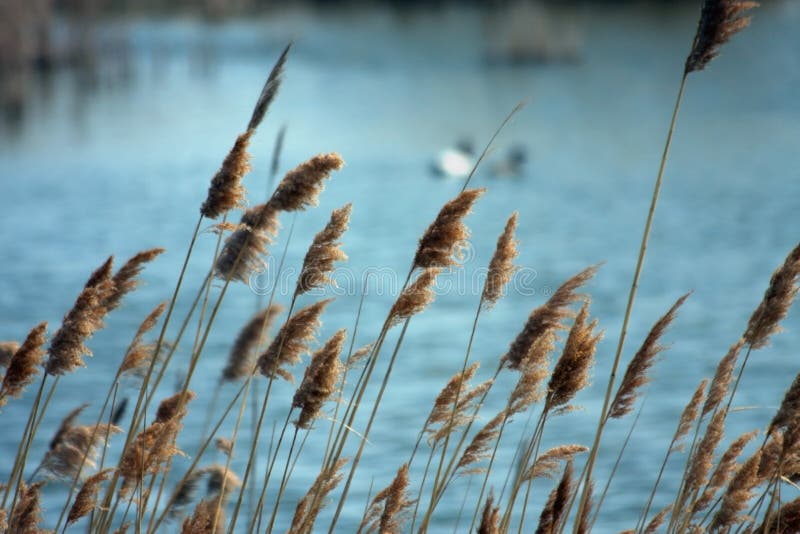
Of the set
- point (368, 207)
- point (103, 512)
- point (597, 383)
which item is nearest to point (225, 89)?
point (368, 207)

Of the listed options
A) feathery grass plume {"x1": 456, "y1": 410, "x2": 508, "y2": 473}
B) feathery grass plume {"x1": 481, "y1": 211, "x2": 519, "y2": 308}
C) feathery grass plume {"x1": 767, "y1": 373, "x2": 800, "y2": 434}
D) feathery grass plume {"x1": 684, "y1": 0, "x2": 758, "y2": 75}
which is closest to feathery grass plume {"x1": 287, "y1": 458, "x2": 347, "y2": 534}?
feathery grass plume {"x1": 456, "y1": 410, "x2": 508, "y2": 473}

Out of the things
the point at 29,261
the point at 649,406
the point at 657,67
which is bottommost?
the point at 649,406

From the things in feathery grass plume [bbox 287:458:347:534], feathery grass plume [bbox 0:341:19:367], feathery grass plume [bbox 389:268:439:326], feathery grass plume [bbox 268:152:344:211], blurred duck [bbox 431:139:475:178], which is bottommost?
feathery grass plume [bbox 287:458:347:534]

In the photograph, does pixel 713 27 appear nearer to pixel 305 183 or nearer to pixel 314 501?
pixel 305 183

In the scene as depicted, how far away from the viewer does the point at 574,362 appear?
84.0 inches

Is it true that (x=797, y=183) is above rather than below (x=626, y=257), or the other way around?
above

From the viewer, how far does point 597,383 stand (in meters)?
6.70

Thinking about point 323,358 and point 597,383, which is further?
point 597,383

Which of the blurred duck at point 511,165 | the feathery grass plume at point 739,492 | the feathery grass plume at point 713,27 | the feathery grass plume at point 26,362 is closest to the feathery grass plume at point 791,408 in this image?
the feathery grass plume at point 739,492

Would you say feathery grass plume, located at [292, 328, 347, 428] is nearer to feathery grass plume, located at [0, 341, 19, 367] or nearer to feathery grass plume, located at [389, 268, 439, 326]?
feathery grass plume, located at [389, 268, 439, 326]

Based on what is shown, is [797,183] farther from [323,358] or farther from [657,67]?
[323,358]

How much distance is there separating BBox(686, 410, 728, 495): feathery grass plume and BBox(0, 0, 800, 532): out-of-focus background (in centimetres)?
18

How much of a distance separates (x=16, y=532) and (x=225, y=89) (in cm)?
1561

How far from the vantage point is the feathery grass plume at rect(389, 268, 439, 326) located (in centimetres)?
218
